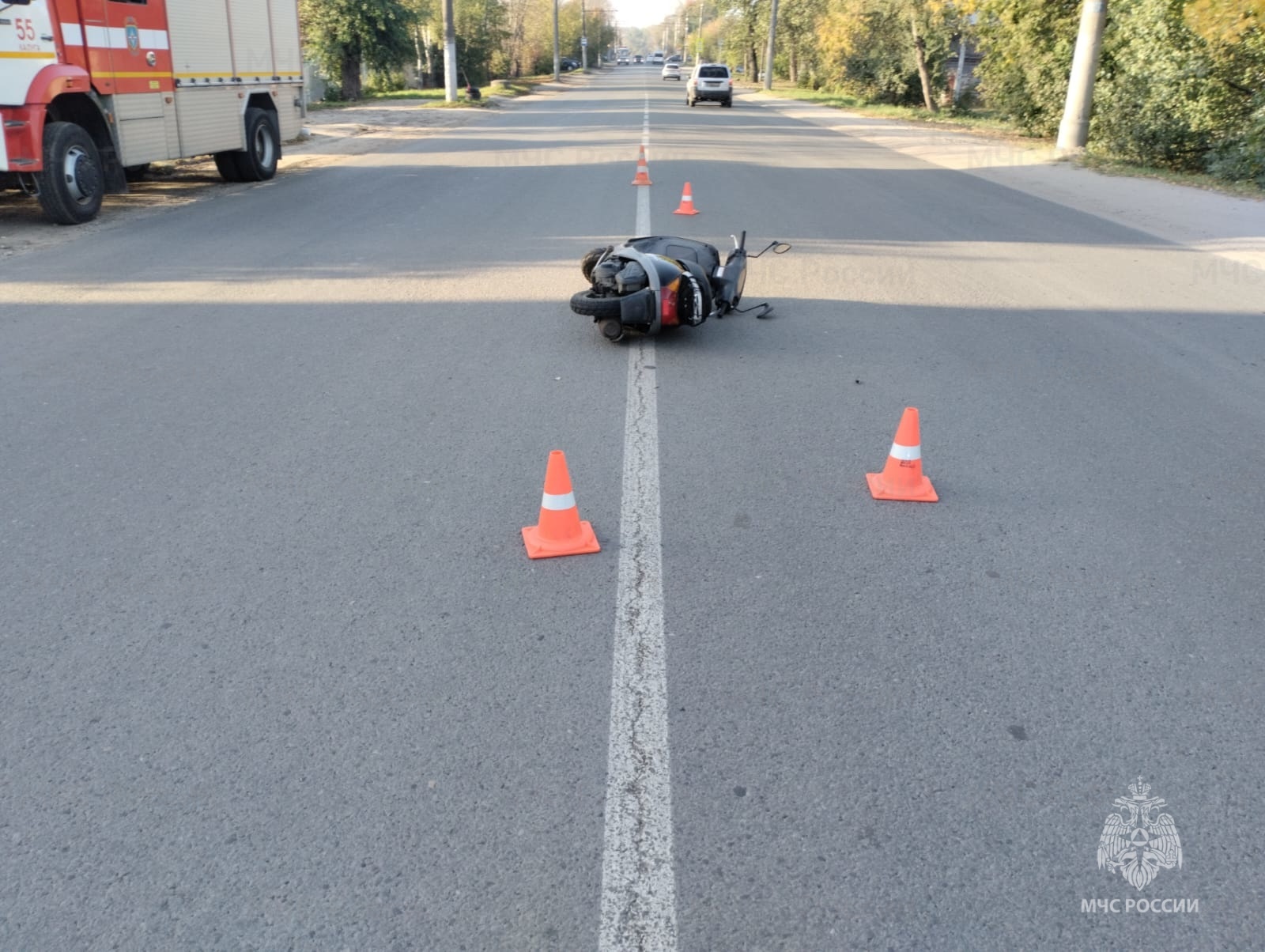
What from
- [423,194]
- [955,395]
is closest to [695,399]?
[955,395]

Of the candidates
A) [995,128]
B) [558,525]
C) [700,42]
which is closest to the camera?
[558,525]

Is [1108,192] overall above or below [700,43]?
below

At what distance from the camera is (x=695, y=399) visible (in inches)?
259

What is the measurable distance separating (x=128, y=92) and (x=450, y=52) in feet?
88.7

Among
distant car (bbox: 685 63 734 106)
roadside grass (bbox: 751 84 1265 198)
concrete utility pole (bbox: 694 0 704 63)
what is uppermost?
concrete utility pole (bbox: 694 0 704 63)

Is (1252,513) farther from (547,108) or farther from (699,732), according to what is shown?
(547,108)

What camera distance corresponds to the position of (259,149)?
17.2m

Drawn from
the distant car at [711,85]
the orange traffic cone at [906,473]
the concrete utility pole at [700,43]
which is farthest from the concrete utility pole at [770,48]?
the concrete utility pole at [700,43]

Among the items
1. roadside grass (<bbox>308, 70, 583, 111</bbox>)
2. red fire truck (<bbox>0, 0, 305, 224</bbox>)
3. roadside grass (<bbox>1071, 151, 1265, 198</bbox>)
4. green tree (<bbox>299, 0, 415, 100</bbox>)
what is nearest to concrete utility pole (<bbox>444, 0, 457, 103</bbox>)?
roadside grass (<bbox>308, 70, 583, 111</bbox>)

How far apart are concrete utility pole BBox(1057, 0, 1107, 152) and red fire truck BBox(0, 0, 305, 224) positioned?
1629cm

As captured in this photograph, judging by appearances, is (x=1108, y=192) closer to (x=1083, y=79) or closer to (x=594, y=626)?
(x=1083, y=79)

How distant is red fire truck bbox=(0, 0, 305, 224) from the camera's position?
37.4 feet

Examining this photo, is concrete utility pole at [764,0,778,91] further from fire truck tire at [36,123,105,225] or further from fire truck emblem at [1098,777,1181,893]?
fire truck emblem at [1098,777,1181,893]

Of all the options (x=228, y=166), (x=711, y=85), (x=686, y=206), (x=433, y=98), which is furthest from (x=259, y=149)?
(x=711, y=85)
